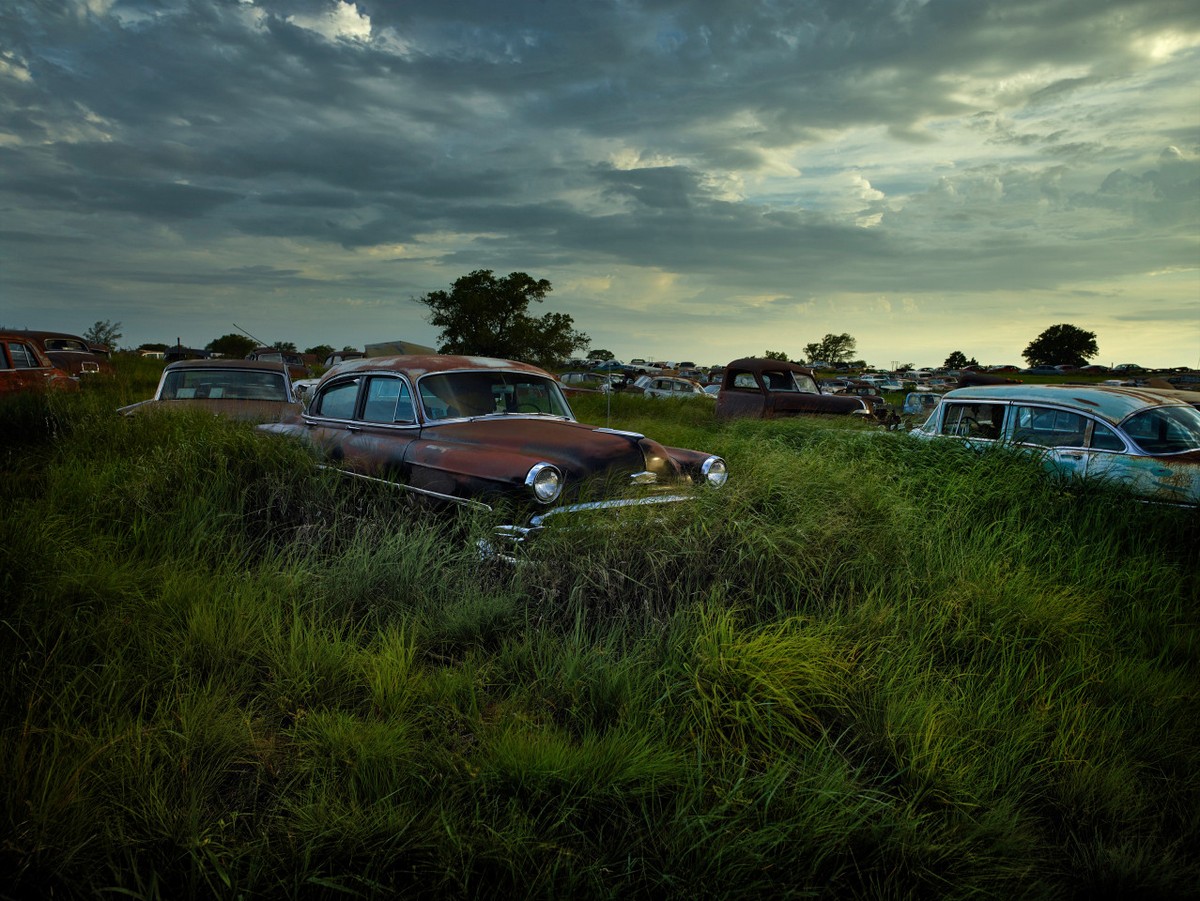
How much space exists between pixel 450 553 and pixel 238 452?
2652 millimetres

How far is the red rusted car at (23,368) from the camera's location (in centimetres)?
1108

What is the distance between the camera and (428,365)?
250 inches

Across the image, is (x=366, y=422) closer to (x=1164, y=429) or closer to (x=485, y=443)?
(x=485, y=443)

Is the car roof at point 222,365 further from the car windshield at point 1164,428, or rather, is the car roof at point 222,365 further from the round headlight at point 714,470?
the car windshield at point 1164,428

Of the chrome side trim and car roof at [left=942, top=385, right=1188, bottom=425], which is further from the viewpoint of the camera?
car roof at [left=942, top=385, right=1188, bottom=425]

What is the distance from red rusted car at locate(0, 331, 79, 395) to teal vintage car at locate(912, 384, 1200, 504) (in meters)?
12.6

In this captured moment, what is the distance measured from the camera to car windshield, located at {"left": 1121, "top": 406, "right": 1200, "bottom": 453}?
6.65 metres

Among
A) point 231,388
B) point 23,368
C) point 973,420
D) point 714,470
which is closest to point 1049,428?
point 973,420

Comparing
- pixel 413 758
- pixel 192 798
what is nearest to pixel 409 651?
pixel 413 758

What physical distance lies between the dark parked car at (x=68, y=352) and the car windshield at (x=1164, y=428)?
19.7 m

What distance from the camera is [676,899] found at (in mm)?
2301

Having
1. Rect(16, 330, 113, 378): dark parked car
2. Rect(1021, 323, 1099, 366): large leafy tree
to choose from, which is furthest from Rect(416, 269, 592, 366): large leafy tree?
Rect(1021, 323, 1099, 366): large leafy tree

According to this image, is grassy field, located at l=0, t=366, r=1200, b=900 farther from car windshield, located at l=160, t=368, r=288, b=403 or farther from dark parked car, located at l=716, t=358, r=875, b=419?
dark parked car, located at l=716, t=358, r=875, b=419

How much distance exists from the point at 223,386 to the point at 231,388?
103mm
